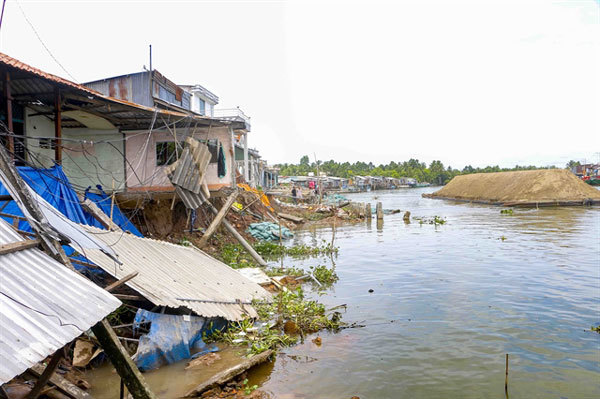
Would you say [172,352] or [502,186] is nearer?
[172,352]

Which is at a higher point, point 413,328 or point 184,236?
point 184,236

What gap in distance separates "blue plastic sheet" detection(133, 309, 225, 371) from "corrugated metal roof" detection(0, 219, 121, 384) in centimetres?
255

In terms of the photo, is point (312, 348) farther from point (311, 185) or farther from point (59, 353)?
point (311, 185)

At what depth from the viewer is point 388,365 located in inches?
295

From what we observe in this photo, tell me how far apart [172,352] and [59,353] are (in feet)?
9.04

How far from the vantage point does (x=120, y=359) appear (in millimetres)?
4535

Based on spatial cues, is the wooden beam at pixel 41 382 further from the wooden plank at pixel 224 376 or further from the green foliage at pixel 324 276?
the green foliage at pixel 324 276

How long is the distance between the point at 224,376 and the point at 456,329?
17.8 feet

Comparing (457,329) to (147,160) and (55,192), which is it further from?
(147,160)

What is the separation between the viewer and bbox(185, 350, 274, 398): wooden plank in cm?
601

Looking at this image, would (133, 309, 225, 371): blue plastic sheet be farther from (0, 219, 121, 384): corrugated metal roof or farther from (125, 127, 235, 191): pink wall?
(125, 127, 235, 191): pink wall

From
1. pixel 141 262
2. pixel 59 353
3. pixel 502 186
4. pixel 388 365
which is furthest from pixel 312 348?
pixel 502 186

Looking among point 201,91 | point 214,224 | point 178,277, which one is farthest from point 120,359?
point 201,91

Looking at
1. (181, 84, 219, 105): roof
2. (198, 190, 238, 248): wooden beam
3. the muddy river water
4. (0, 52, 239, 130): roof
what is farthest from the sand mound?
(0, 52, 239, 130): roof
